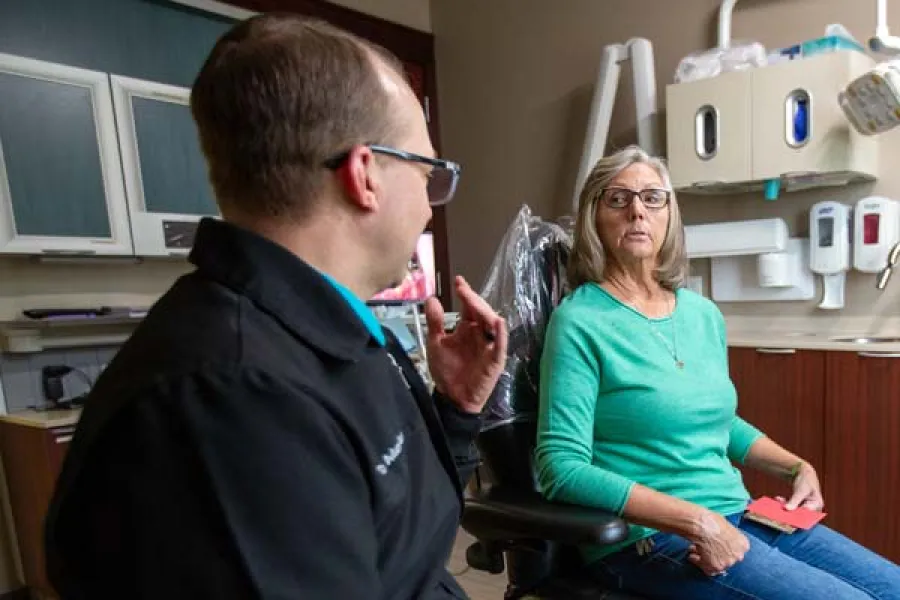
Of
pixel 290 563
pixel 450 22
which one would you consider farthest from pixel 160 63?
pixel 290 563

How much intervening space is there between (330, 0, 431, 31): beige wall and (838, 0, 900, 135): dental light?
2.25m

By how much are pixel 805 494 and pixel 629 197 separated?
0.70 metres

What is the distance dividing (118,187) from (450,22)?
81.7 inches

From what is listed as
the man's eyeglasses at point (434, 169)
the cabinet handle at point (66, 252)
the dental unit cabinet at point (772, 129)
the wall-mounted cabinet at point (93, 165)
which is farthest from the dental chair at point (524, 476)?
the cabinet handle at point (66, 252)

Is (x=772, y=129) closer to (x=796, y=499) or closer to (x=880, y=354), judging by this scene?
(x=880, y=354)

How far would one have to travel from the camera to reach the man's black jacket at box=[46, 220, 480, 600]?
46 cm

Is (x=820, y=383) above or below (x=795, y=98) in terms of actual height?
below

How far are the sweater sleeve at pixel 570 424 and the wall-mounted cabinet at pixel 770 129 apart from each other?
4.57ft

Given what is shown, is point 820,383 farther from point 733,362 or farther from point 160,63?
point 160,63

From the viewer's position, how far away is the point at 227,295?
549 millimetres

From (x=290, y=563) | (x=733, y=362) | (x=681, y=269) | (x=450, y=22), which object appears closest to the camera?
(x=290, y=563)

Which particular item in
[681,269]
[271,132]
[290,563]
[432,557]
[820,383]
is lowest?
[820,383]

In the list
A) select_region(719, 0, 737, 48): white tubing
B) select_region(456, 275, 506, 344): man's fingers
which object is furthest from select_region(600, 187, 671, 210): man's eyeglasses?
select_region(719, 0, 737, 48): white tubing

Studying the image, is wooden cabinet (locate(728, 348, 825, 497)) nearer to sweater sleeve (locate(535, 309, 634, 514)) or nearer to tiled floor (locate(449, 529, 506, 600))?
tiled floor (locate(449, 529, 506, 600))
